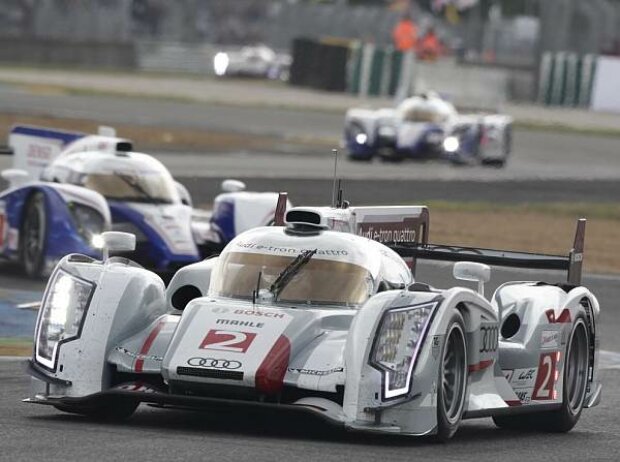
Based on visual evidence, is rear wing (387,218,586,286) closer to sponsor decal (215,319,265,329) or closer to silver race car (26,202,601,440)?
silver race car (26,202,601,440)

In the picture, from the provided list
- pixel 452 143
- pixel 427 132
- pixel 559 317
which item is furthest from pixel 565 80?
pixel 559 317

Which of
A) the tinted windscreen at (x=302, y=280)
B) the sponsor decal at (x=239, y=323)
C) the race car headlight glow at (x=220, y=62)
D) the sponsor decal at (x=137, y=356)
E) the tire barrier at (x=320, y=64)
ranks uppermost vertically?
the race car headlight glow at (x=220, y=62)

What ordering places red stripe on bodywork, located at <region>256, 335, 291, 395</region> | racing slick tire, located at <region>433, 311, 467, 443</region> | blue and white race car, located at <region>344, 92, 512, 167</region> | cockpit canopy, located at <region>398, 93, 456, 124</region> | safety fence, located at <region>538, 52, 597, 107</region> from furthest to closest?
safety fence, located at <region>538, 52, 597, 107</region> < blue and white race car, located at <region>344, 92, 512, 167</region> < cockpit canopy, located at <region>398, 93, 456, 124</region> < racing slick tire, located at <region>433, 311, 467, 443</region> < red stripe on bodywork, located at <region>256, 335, 291, 395</region>

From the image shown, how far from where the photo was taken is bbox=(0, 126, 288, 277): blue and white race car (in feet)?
60.0

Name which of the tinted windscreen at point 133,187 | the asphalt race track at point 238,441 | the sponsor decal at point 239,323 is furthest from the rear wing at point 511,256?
the tinted windscreen at point 133,187

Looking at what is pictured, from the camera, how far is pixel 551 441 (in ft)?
34.1

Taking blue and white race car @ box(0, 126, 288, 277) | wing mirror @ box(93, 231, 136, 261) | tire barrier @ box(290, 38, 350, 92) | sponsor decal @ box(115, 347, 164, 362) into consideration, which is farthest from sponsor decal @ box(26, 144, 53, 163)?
tire barrier @ box(290, 38, 350, 92)

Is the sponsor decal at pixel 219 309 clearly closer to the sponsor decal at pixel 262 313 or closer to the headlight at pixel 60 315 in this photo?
the sponsor decal at pixel 262 313

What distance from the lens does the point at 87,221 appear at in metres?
18.3

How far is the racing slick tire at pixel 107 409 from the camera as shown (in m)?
9.84

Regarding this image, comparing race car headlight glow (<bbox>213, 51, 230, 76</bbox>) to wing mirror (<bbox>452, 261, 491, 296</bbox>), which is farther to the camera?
race car headlight glow (<bbox>213, 51, 230, 76</bbox>)

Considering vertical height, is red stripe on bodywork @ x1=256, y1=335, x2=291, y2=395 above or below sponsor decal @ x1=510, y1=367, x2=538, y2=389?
above

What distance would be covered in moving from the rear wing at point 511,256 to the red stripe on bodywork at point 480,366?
1.55 meters

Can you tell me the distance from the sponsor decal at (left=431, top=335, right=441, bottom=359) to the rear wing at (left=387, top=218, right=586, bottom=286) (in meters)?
2.36
